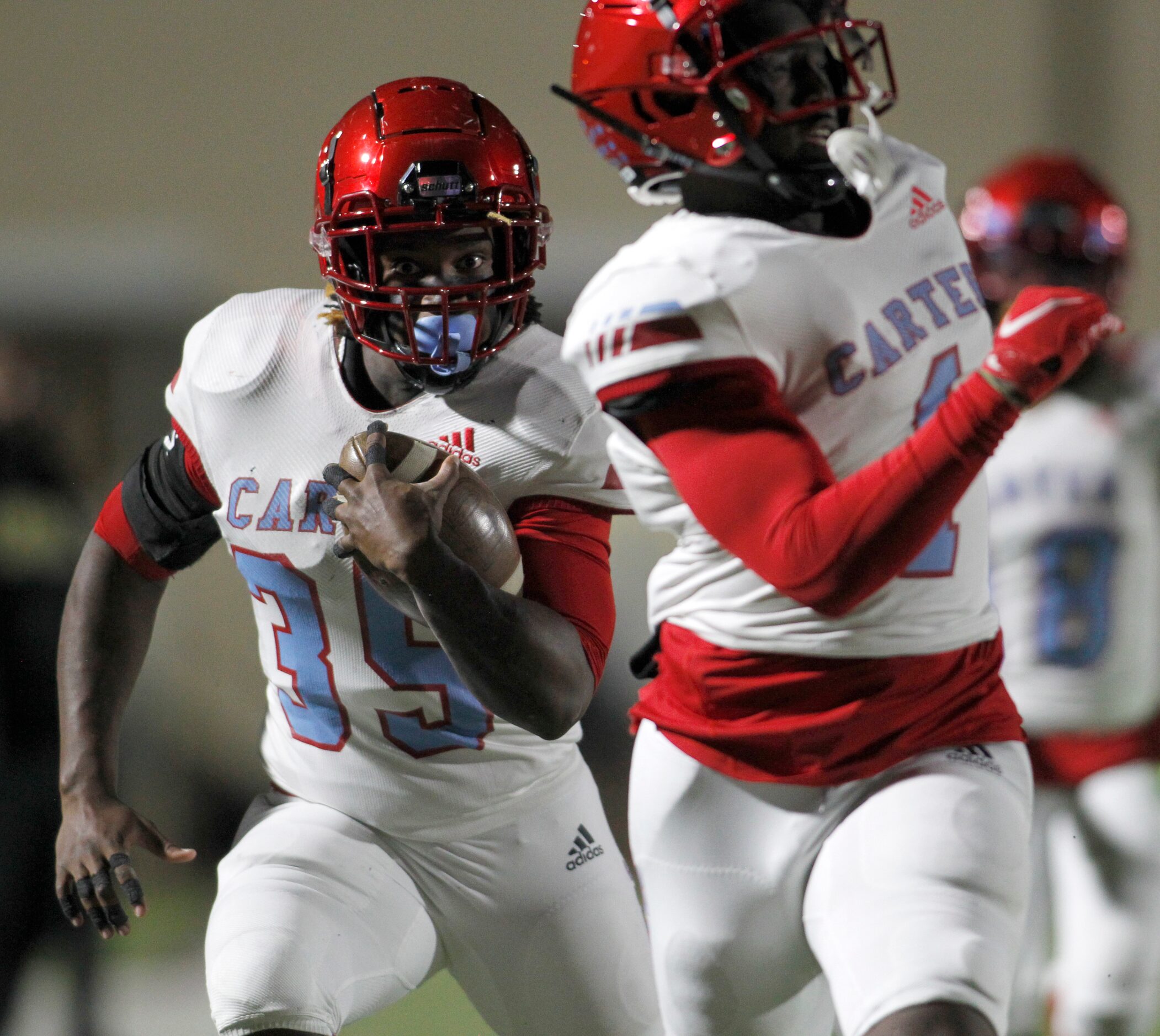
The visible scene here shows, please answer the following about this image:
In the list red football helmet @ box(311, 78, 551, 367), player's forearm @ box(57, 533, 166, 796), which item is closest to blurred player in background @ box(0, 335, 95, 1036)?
player's forearm @ box(57, 533, 166, 796)

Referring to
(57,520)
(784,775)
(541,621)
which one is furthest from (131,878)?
(57,520)

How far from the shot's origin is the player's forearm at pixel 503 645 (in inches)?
68.7

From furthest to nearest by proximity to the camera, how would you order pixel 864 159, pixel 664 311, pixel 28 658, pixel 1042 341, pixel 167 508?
pixel 28 658, pixel 167 508, pixel 864 159, pixel 664 311, pixel 1042 341

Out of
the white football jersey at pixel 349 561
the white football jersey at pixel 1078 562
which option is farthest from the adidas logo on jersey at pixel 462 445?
the white football jersey at pixel 1078 562

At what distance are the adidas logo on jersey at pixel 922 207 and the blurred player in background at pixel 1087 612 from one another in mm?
1429

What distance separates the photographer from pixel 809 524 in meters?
1.51

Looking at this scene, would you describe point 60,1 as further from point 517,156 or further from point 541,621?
point 541,621

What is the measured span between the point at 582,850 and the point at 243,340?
823mm

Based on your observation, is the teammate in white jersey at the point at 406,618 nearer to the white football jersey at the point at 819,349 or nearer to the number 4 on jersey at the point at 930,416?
the white football jersey at the point at 819,349

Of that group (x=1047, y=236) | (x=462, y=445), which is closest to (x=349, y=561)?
(x=462, y=445)

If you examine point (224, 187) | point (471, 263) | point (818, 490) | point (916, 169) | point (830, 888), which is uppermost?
point (916, 169)

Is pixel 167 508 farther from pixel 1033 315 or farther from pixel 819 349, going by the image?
pixel 1033 315

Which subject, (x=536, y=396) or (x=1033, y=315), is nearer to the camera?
(x=1033, y=315)

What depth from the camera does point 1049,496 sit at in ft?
10.1
